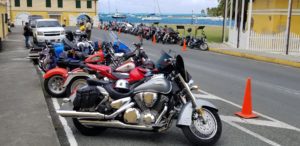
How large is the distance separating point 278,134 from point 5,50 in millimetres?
18120

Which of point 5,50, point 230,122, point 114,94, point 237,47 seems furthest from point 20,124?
point 237,47

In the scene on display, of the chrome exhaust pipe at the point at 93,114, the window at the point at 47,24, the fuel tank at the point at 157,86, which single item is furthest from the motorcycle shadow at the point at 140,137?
the window at the point at 47,24

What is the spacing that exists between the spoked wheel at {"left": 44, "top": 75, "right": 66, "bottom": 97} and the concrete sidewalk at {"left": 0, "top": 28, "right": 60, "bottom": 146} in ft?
0.86

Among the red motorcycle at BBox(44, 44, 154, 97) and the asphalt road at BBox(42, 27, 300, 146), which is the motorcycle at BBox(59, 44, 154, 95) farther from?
the asphalt road at BBox(42, 27, 300, 146)

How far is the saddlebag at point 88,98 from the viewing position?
616 cm

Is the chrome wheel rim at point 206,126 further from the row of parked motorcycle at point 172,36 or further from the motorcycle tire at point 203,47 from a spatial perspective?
the motorcycle tire at point 203,47

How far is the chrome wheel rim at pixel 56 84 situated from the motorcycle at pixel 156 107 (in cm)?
350

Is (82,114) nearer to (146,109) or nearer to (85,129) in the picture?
(85,129)

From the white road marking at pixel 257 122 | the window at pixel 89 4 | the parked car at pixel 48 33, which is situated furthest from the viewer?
the window at pixel 89 4

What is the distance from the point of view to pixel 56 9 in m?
71.9

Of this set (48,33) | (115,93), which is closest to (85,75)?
(115,93)

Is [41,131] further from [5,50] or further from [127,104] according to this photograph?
[5,50]

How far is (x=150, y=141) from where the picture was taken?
618cm

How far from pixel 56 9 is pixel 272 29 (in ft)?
179
